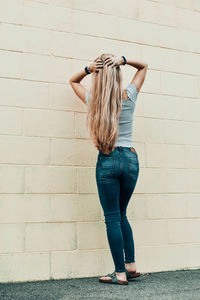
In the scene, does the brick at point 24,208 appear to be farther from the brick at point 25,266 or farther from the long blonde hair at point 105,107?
the long blonde hair at point 105,107

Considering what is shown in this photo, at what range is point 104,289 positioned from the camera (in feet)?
7.42

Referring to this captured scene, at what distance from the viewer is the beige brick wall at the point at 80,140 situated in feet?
8.73

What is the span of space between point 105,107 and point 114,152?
315mm

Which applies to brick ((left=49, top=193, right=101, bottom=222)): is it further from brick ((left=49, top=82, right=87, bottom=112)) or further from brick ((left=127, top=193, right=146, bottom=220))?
brick ((left=49, top=82, right=87, bottom=112))

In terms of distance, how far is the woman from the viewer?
93.1 inches

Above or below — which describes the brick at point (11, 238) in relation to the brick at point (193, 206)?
below

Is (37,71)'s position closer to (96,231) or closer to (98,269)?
(96,231)

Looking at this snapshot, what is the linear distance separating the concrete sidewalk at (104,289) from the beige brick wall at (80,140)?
18cm

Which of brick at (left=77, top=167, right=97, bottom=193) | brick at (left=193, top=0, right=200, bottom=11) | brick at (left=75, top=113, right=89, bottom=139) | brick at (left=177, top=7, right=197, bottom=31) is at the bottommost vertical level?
brick at (left=77, top=167, right=97, bottom=193)

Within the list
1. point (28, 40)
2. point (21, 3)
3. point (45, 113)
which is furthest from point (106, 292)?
point (21, 3)

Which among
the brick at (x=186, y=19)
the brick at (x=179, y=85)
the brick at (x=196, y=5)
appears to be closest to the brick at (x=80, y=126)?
the brick at (x=179, y=85)

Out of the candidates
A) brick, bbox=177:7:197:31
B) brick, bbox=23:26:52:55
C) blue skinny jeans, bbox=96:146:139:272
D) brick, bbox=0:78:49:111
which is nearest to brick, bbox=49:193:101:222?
blue skinny jeans, bbox=96:146:139:272

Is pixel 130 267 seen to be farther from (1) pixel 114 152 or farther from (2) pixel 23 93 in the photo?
→ (2) pixel 23 93

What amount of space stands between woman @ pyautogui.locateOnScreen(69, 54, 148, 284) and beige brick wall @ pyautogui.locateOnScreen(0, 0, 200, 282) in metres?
0.40
